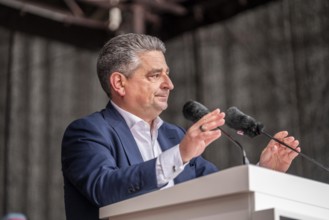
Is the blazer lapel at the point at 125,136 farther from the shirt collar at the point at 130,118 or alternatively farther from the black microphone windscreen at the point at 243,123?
the black microphone windscreen at the point at 243,123

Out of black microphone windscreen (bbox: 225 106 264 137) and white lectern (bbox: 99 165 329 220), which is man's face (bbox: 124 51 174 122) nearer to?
black microphone windscreen (bbox: 225 106 264 137)

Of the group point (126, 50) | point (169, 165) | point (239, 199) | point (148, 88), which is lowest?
point (239, 199)

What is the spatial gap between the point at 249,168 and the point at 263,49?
3.90 meters

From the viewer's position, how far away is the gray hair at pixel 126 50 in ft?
8.05

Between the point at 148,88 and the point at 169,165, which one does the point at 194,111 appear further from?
the point at 148,88

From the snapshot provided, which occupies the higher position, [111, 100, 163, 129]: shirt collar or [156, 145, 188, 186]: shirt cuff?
[111, 100, 163, 129]: shirt collar

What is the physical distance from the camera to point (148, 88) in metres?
2.42

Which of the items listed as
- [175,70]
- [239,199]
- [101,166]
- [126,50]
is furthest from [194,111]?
[175,70]

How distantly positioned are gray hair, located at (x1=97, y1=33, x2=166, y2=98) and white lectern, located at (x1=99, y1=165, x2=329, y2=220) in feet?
2.41

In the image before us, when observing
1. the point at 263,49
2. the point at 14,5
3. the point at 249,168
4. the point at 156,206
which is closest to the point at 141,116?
the point at 156,206

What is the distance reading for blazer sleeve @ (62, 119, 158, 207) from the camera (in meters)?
1.95

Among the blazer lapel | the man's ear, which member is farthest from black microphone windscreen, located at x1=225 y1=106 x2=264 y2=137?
the man's ear

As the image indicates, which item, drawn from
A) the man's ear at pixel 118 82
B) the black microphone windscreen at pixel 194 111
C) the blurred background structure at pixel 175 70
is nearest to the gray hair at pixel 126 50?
the man's ear at pixel 118 82

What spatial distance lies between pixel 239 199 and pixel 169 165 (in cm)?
33
